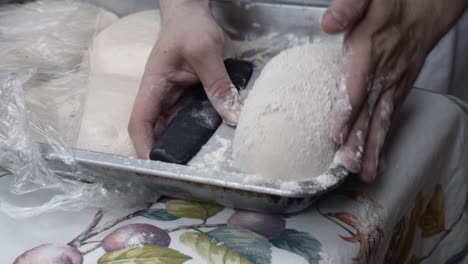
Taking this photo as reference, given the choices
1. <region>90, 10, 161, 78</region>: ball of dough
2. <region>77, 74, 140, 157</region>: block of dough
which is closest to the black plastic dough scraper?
<region>77, 74, 140, 157</region>: block of dough

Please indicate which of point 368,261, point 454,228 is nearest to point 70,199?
point 368,261

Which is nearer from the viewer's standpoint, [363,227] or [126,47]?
[363,227]

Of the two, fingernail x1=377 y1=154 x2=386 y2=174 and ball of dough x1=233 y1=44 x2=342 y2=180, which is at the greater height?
ball of dough x1=233 y1=44 x2=342 y2=180

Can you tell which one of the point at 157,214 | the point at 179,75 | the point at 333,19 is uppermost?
the point at 333,19

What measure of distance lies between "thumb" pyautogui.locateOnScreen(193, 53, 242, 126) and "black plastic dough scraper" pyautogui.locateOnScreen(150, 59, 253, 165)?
18mm

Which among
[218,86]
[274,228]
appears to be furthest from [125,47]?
[274,228]

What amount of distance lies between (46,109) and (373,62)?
22.7 inches

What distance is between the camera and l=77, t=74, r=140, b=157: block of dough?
82 centimetres

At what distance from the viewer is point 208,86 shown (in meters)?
0.79

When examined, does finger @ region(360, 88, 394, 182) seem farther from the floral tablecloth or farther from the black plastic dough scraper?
the black plastic dough scraper

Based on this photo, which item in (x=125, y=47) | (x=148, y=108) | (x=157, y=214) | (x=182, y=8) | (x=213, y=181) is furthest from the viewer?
(x=125, y=47)

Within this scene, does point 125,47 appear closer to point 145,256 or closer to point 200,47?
point 200,47

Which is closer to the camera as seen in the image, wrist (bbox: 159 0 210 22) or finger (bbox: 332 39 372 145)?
finger (bbox: 332 39 372 145)

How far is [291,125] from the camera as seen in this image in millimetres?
646
